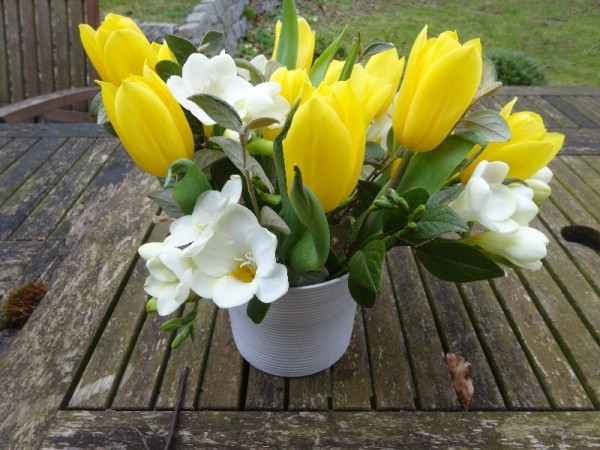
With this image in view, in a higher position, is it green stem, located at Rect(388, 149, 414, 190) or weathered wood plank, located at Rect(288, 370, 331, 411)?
green stem, located at Rect(388, 149, 414, 190)

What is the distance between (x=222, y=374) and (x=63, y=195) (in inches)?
36.3

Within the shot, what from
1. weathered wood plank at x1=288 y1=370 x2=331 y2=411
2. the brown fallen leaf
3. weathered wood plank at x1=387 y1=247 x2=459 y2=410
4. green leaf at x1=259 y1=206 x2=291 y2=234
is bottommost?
weathered wood plank at x1=288 y1=370 x2=331 y2=411

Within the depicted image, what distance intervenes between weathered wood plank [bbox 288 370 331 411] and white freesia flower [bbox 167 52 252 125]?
393 millimetres

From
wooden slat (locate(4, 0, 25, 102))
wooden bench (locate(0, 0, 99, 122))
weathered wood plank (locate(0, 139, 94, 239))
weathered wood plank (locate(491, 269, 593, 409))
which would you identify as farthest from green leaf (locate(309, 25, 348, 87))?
wooden slat (locate(4, 0, 25, 102))

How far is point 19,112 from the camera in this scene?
5.95ft

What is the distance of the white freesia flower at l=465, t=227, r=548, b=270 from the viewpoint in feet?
1.75

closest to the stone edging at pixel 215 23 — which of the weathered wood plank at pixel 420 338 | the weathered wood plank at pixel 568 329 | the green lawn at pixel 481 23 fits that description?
the green lawn at pixel 481 23

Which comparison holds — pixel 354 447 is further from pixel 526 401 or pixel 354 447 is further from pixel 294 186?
pixel 294 186

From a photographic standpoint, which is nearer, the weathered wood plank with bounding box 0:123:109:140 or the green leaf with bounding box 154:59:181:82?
the green leaf with bounding box 154:59:181:82

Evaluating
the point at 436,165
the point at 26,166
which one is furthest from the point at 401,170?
the point at 26,166

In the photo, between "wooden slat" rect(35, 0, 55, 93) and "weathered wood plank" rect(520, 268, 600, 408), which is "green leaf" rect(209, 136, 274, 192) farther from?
"wooden slat" rect(35, 0, 55, 93)

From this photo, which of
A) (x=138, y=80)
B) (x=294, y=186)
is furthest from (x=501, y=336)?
(x=138, y=80)

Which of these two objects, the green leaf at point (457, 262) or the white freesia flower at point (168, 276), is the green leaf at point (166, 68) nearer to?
the white freesia flower at point (168, 276)

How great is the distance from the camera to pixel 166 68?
0.57m
